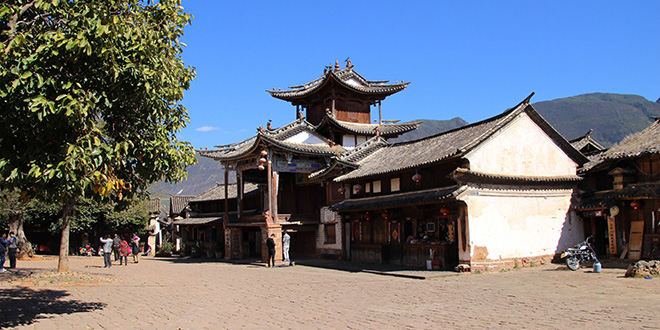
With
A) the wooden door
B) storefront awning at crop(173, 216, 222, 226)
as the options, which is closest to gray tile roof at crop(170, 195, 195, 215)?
storefront awning at crop(173, 216, 222, 226)

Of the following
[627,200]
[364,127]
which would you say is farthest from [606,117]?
[627,200]

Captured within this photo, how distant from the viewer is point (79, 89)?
331 inches

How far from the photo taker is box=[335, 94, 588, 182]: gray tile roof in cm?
1962

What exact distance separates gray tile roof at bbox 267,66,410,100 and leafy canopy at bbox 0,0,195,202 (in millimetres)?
23834

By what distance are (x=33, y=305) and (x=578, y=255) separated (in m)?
17.4

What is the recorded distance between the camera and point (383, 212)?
22.8m

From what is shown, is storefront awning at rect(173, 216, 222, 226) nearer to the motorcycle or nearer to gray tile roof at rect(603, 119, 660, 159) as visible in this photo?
the motorcycle

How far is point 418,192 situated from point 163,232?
1437 inches

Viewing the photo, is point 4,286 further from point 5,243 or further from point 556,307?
point 556,307

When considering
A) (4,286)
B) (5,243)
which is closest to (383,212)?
(4,286)

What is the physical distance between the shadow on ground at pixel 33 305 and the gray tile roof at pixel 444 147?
12.8 m

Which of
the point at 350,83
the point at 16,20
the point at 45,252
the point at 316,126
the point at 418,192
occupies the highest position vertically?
the point at 350,83

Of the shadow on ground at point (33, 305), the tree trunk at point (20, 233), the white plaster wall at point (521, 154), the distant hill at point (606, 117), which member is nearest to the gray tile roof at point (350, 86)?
the white plaster wall at point (521, 154)

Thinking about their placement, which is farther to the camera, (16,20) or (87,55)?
(16,20)
